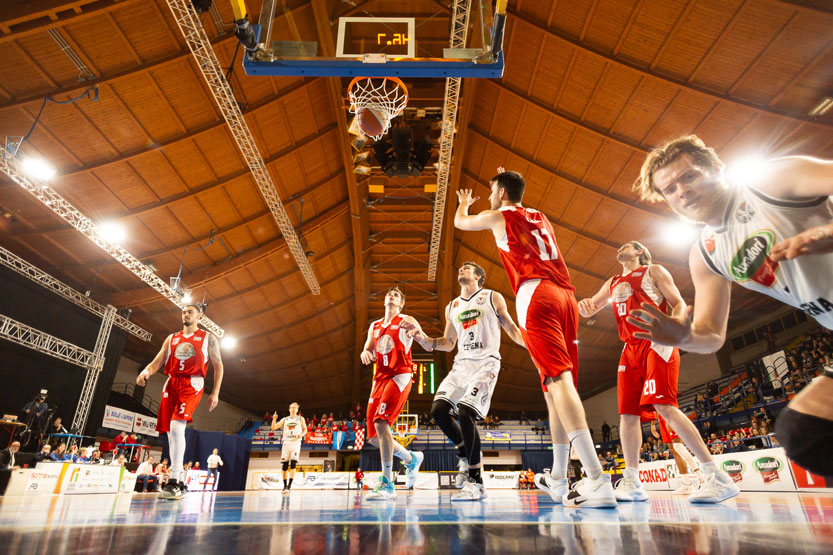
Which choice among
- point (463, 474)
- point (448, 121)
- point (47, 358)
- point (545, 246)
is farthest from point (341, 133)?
A: point (545, 246)

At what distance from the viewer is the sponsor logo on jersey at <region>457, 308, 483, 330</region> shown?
14.5 feet

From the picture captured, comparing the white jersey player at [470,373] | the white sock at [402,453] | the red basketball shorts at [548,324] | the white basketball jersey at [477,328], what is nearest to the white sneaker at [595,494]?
the red basketball shorts at [548,324]

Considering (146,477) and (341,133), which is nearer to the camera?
(146,477)

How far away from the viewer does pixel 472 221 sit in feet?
10.5

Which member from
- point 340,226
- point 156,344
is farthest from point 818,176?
point 156,344

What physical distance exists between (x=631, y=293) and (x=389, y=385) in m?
2.54

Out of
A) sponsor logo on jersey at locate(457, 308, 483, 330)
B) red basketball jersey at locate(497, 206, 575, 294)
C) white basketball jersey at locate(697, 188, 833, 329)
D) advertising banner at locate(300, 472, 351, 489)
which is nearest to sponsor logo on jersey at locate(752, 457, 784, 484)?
sponsor logo on jersey at locate(457, 308, 483, 330)

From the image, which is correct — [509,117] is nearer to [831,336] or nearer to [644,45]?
[644,45]

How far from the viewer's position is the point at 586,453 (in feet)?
8.31

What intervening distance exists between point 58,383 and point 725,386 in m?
24.4

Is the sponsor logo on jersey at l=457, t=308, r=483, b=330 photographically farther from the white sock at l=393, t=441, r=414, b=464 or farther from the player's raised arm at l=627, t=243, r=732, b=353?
the player's raised arm at l=627, t=243, r=732, b=353

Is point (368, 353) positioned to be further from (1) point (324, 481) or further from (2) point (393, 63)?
(1) point (324, 481)

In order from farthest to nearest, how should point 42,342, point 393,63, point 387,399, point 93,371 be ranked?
point 93,371 → point 42,342 → point 393,63 → point 387,399

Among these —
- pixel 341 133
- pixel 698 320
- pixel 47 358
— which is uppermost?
pixel 341 133
